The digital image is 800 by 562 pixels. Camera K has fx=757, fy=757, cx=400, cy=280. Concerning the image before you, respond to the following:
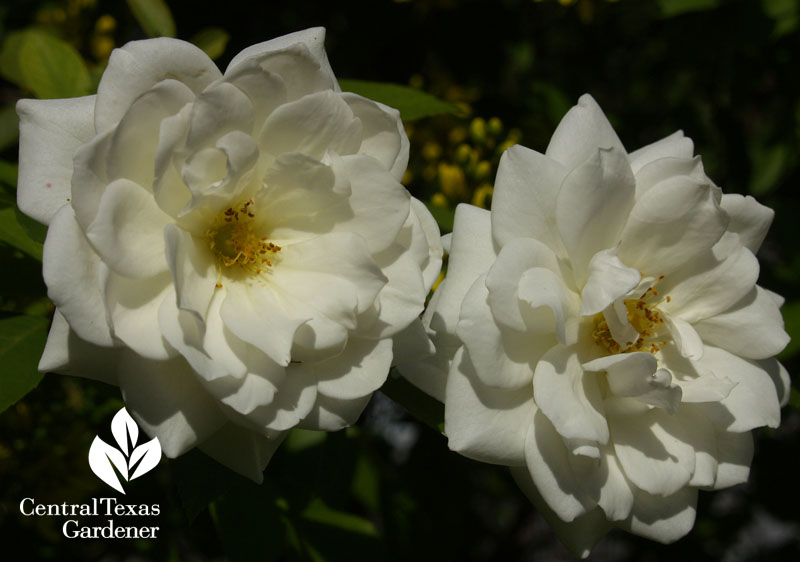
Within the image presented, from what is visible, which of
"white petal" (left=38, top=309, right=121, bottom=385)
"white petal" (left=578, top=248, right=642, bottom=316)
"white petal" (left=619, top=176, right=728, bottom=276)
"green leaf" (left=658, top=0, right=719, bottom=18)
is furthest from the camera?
"green leaf" (left=658, top=0, right=719, bottom=18)

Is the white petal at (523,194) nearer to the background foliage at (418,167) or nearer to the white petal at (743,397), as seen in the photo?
the background foliage at (418,167)

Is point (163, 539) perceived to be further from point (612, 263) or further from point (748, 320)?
point (748, 320)

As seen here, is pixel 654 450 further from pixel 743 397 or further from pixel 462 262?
pixel 462 262

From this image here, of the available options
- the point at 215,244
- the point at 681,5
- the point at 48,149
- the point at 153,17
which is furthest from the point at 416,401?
the point at 681,5

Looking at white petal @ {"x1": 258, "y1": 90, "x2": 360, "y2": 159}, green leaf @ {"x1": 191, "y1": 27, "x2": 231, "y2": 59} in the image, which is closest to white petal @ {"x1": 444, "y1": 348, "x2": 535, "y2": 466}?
white petal @ {"x1": 258, "y1": 90, "x2": 360, "y2": 159}

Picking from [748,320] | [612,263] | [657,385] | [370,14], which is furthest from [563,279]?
[370,14]

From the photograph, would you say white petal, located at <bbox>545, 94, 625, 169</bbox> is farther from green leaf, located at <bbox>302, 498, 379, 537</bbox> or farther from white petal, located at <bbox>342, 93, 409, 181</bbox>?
green leaf, located at <bbox>302, 498, 379, 537</bbox>
